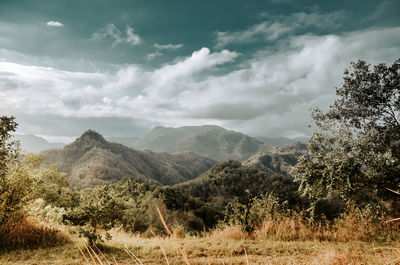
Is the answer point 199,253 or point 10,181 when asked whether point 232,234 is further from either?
point 10,181

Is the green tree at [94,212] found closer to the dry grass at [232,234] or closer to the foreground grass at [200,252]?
the foreground grass at [200,252]

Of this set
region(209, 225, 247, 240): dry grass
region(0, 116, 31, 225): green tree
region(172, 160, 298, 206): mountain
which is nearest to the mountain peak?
region(172, 160, 298, 206): mountain

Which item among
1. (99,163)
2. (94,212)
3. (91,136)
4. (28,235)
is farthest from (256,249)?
(91,136)

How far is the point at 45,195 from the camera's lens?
21.3 m

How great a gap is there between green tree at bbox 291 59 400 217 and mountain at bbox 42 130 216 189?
8874cm

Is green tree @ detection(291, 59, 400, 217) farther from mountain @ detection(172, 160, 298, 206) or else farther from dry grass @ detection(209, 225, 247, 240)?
mountain @ detection(172, 160, 298, 206)

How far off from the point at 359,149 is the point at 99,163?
129889 millimetres

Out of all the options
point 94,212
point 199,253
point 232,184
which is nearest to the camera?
point 199,253

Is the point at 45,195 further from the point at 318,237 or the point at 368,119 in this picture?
the point at 368,119

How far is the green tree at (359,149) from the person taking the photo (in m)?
8.76

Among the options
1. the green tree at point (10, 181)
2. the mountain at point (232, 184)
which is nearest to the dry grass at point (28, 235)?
the green tree at point (10, 181)

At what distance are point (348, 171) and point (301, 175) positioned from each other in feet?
5.51

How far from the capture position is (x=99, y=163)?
12406 centimetres

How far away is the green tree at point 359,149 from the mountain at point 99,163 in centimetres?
8874
